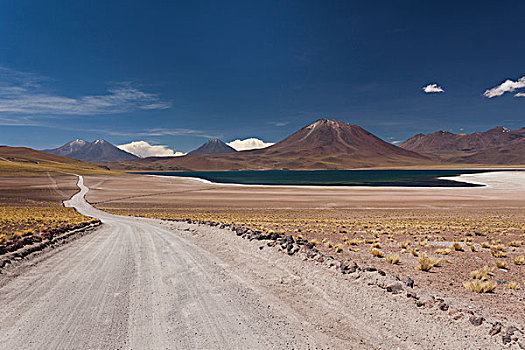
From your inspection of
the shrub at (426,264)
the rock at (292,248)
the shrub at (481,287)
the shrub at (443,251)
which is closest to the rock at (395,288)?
the shrub at (481,287)

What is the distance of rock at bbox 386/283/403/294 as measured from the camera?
7548 mm

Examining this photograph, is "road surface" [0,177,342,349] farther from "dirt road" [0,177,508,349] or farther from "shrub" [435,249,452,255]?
"shrub" [435,249,452,255]

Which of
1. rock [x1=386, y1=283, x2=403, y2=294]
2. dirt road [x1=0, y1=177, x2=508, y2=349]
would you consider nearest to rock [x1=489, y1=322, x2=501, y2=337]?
dirt road [x1=0, y1=177, x2=508, y2=349]

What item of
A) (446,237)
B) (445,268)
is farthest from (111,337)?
(446,237)

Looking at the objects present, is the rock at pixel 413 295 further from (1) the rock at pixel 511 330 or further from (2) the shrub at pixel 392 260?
(2) the shrub at pixel 392 260

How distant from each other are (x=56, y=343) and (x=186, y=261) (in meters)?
5.86

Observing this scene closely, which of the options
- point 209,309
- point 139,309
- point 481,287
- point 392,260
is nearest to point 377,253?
point 392,260

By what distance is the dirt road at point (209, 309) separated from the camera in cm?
575

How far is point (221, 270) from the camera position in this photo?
10.3 m

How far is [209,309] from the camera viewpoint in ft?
23.3

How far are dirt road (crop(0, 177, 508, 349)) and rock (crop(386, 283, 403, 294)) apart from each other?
0.67 ft

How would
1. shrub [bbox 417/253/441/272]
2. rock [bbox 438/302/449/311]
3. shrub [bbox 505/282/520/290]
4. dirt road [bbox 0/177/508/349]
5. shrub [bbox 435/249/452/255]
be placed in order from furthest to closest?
1. shrub [bbox 435/249/452/255]
2. shrub [bbox 417/253/441/272]
3. shrub [bbox 505/282/520/290]
4. rock [bbox 438/302/449/311]
5. dirt road [bbox 0/177/508/349]

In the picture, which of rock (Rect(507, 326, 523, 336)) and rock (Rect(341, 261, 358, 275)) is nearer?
rock (Rect(507, 326, 523, 336))

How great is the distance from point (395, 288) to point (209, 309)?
5035 mm
